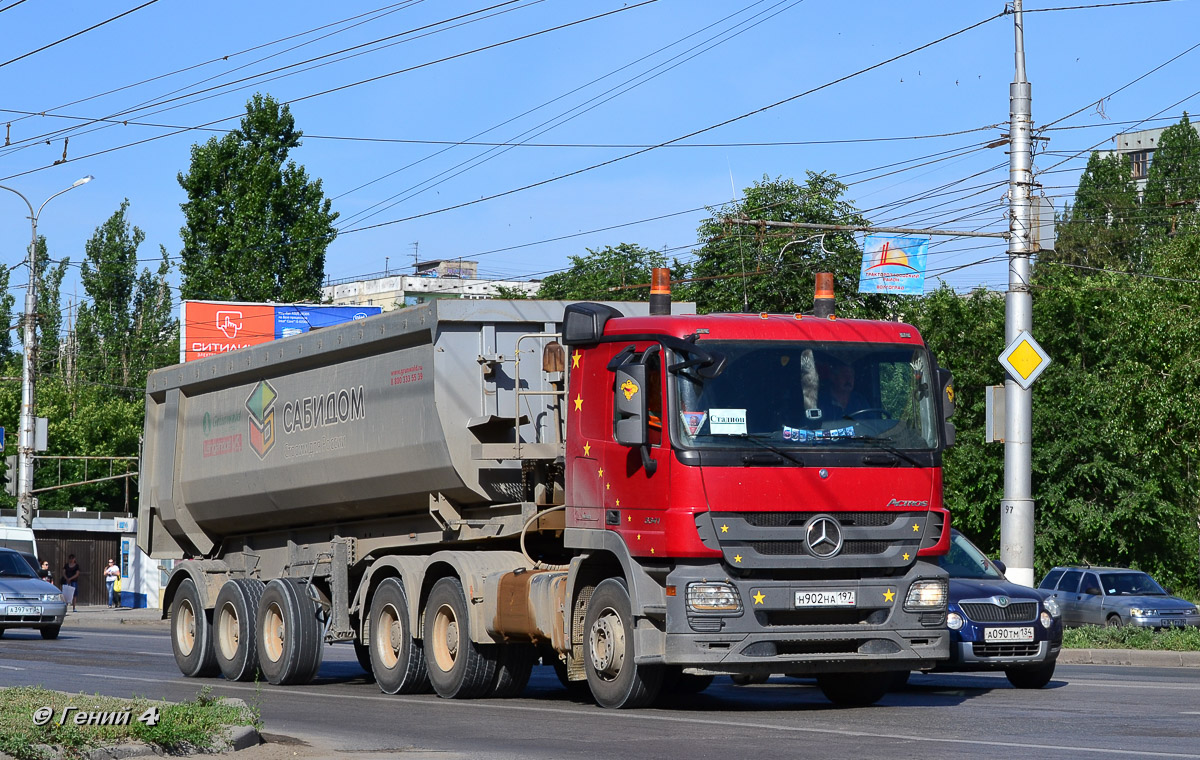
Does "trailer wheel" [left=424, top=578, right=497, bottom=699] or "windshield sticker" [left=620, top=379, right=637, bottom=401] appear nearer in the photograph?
"windshield sticker" [left=620, top=379, right=637, bottom=401]

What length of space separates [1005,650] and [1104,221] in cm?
7189

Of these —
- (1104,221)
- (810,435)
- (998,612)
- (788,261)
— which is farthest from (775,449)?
(1104,221)

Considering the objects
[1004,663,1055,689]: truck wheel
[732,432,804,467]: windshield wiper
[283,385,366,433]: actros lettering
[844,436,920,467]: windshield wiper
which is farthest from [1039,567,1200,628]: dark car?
[732,432,804,467]: windshield wiper

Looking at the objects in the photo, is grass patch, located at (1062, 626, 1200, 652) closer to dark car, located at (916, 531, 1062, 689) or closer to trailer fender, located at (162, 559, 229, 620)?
dark car, located at (916, 531, 1062, 689)

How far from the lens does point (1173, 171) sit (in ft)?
275

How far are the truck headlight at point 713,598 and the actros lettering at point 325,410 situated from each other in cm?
490

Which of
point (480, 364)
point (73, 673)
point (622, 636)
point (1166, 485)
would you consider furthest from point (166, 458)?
point (1166, 485)

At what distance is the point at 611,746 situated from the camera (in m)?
9.70

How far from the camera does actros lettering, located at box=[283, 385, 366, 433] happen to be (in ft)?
50.2

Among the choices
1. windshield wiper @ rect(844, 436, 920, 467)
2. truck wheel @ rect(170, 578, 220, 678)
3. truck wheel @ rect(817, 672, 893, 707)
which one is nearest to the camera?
windshield wiper @ rect(844, 436, 920, 467)

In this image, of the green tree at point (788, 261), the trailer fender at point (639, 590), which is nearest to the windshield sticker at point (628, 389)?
the trailer fender at point (639, 590)

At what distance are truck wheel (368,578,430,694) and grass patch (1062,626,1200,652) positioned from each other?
33.6 feet

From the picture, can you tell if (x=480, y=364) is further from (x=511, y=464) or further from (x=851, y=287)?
(x=851, y=287)

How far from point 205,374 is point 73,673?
361cm
